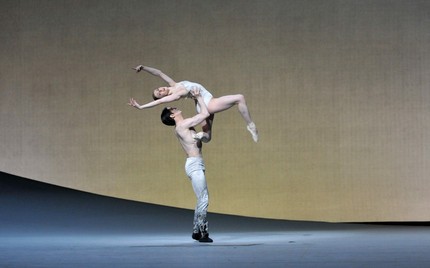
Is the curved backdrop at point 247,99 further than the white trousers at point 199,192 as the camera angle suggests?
Yes

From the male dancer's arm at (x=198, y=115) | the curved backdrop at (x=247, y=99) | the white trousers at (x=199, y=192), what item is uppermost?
the curved backdrop at (x=247, y=99)

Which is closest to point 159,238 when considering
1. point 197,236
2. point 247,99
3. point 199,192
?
point 197,236

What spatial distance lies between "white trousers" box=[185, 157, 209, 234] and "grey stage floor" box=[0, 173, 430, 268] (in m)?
0.18

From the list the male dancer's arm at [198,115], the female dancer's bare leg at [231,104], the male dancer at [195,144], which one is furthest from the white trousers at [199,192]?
the female dancer's bare leg at [231,104]

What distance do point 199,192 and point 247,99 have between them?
110 inches

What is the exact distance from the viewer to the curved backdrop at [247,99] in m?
9.70

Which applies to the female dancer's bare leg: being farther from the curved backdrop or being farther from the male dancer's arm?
the curved backdrop

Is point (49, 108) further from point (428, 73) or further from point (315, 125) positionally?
point (428, 73)

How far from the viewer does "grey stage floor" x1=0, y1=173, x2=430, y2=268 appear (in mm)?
A: 5195

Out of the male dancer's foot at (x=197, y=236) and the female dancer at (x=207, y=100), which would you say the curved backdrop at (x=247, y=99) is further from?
the male dancer's foot at (x=197, y=236)

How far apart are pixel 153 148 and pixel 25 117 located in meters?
1.58

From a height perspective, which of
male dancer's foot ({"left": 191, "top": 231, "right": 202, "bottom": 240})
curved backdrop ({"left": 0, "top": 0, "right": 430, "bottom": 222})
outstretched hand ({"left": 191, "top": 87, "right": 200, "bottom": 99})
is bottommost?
male dancer's foot ({"left": 191, "top": 231, "right": 202, "bottom": 240})

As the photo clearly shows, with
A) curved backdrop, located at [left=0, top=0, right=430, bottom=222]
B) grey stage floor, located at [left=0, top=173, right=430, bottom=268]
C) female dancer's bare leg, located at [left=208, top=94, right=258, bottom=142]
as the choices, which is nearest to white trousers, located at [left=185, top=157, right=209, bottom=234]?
grey stage floor, located at [left=0, top=173, right=430, bottom=268]

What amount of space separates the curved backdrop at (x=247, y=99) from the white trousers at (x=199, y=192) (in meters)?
2.64
